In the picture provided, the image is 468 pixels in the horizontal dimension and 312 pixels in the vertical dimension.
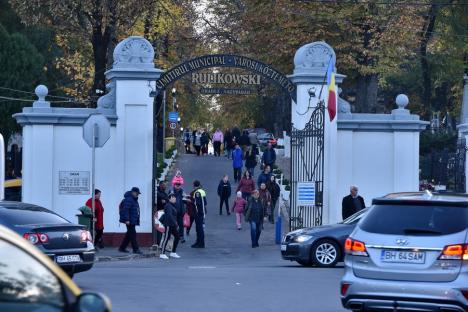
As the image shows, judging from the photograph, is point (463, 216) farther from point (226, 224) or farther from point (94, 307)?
point (226, 224)

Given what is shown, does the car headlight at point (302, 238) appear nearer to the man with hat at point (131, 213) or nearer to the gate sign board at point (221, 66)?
the man with hat at point (131, 213)

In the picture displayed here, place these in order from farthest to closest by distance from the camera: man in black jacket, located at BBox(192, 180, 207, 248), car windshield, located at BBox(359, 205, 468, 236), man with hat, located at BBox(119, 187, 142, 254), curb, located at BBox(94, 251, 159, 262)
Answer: man in black jacket, located at BBox(192, 180, 207, 248) → man with hat, located at BBox(119, 187, 142, 254) → curb, located at BBox(94, 251, 159, 262) → car windshield, located at BBox(359, 205, 468, 236)

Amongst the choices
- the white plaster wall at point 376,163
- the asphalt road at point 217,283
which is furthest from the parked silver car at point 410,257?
the white plaster wall at point 376,163

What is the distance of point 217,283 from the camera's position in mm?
17750

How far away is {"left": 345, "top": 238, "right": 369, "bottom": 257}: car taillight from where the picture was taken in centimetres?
1201

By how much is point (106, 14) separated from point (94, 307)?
30.4 m

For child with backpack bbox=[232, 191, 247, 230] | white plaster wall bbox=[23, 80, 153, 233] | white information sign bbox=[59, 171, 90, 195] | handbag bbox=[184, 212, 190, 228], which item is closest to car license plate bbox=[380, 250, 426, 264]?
white plaster wall bbox=[23, 80, 153, 233]

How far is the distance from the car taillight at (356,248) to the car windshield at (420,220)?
0.66ft

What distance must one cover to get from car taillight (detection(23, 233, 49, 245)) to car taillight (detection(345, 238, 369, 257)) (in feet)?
20.6

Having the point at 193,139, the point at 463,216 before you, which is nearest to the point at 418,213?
the point at 463,216

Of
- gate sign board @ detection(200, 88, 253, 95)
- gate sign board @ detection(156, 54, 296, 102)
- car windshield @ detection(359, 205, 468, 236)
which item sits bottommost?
car windshield @ detection(359, 205, 468, 236)

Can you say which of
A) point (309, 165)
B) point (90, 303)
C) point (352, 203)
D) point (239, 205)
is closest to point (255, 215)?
point (309, 165)

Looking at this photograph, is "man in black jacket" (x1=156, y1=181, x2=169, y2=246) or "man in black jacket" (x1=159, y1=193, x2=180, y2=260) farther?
"man in black jacket" (x1=156, y1=181, x2=169, y2=246)

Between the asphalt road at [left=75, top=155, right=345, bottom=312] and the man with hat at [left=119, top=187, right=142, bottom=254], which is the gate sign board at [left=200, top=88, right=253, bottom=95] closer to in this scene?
the man with hat at [left=119, top=187, right=142, bottom=254]
